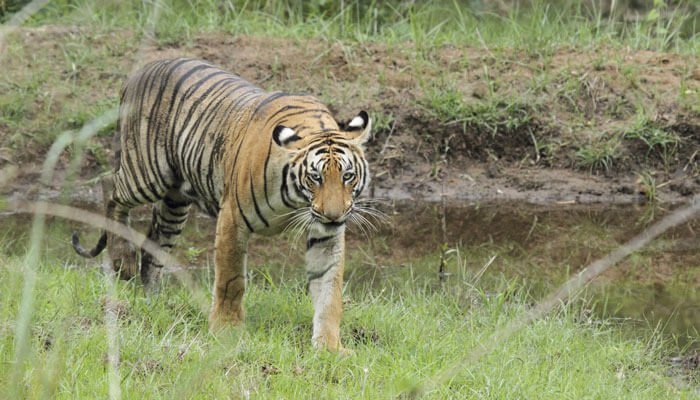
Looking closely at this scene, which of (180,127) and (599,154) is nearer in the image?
(180,127)

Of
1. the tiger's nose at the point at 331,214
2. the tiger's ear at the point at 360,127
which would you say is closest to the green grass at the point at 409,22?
the tiger's ear at the point at 360,127

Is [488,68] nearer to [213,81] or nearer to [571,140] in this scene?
[571,140]

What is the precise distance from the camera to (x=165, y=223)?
6.44 metres

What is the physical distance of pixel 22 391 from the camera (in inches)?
134

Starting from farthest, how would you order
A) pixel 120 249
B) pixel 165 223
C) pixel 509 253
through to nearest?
pixel 509 253 < pixel 165 223 < pixel 120 249

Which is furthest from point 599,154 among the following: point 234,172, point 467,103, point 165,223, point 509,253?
point 234,172

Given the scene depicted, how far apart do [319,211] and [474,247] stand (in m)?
3.28

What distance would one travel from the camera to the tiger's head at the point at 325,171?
4590 mm

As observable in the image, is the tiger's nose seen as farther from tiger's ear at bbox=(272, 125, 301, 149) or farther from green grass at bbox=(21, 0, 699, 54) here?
green grass at bbox=(21, 0, 699, 54)

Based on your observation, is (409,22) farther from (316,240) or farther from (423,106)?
(316,240)

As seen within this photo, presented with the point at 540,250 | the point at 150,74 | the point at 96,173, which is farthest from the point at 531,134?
the point at 150,74

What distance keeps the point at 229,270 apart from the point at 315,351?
683 millimetres

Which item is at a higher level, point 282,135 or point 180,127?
point 282,135

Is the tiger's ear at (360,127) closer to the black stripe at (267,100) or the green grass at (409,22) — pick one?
the black stripe at (267,100)
